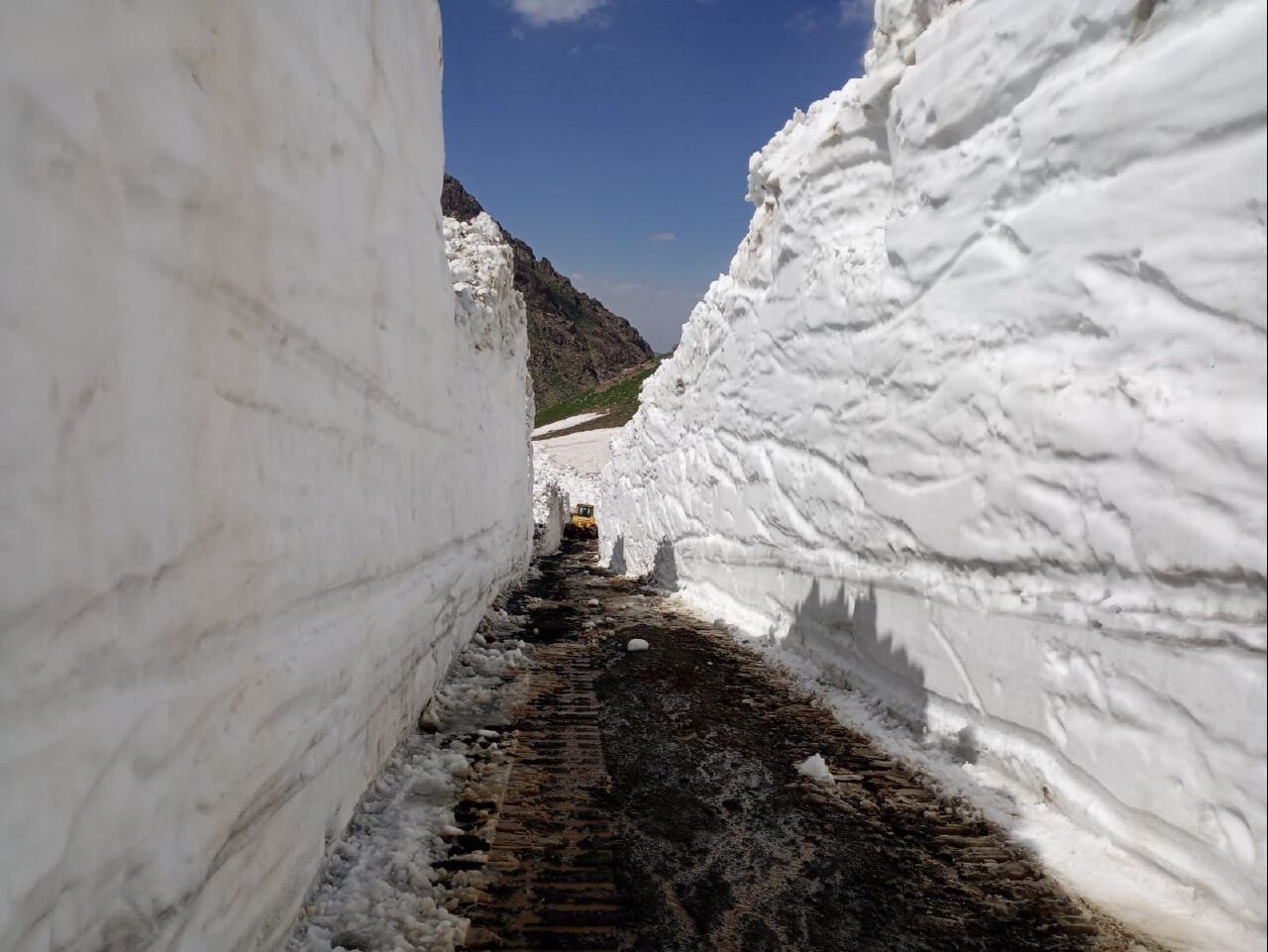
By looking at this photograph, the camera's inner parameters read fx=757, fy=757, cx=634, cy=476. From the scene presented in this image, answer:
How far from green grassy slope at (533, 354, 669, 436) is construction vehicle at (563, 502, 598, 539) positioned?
15610 millimetres

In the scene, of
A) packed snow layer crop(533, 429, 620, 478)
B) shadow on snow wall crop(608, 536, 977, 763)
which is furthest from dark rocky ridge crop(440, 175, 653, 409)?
shadow on snow wall crop(608, 536, 977, 763)

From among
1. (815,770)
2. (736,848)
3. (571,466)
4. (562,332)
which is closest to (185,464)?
(736,848)

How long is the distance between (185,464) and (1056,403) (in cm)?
278

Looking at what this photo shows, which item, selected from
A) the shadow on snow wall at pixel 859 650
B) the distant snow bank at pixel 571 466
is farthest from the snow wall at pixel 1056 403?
the distant snow bank at pixel 571 466

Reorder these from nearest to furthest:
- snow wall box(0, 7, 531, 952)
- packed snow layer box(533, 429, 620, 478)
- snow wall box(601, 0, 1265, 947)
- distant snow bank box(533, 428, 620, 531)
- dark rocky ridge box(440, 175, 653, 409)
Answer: snow wall box(0, 7, 531, 952) < snow wall box(601, 0, 1265, 947) < distant snow bank box(533, 428, 620, 531) < packed snow layer box(533, 429, 620, 478) < dark rocky ridge box(440, 175, 653, 409)

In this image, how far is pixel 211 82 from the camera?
5.65 feet

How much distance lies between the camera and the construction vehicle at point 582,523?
22.4m

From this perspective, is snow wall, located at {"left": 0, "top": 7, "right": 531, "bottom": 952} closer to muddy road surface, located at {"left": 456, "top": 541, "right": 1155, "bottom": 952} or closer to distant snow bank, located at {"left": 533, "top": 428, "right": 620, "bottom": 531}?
muddy road surface, located at {"left": 456, "top": 541, "right": 1155, "bottom": 952}

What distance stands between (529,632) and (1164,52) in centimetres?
546

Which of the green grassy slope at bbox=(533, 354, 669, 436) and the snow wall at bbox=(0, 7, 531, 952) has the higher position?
the green grassy slope at bbox=(533, 354, 669, 436)

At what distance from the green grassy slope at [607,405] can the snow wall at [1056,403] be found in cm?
3394

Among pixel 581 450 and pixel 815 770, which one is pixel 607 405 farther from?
pixel 815 770

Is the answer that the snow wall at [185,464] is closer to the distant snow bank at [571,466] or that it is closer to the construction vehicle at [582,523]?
the distant snow bank at [571,466]

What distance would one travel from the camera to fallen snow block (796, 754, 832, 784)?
3.13 metres
